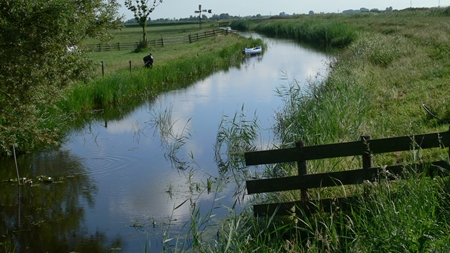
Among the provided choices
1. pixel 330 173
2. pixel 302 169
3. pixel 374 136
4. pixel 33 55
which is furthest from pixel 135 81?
pixel 330 173

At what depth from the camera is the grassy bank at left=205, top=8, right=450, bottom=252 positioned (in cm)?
585

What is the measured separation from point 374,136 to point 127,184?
5.29 m

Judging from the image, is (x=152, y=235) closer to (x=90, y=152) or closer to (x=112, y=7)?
(x=90, y=152)

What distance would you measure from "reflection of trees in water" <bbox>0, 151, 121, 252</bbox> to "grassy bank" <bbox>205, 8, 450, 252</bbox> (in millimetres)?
2710

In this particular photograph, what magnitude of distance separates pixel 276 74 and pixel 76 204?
20.4 metres

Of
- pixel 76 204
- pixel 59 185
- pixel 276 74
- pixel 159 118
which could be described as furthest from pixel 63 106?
pixel 276 74

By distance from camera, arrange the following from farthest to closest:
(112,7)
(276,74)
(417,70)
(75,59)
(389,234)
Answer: (276,74)
(417,70)
(112,7)
(75,59)
(389,234)

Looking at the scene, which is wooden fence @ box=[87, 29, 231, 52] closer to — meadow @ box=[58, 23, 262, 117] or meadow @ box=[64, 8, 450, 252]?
meadow @ box=[58, 23, 262, 117]

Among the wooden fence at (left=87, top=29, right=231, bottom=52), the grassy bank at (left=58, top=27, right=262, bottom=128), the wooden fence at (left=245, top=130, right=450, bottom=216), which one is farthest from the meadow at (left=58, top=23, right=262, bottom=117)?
the wooden fence at (left=245, top=130, right=450, bottom=216)

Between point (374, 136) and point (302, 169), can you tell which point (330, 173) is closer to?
point (302, 169)

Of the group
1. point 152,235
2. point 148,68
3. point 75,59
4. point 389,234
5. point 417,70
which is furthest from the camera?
point 148,68

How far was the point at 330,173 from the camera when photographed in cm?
764

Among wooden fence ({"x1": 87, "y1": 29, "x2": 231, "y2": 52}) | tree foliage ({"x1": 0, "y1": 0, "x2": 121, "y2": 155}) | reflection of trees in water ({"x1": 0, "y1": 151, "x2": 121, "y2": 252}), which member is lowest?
reflection of trees in water ({"x1": 0, "y1": 151, "x2": 121, "y2": 252})

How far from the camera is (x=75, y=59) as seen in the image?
12680 millimetres
